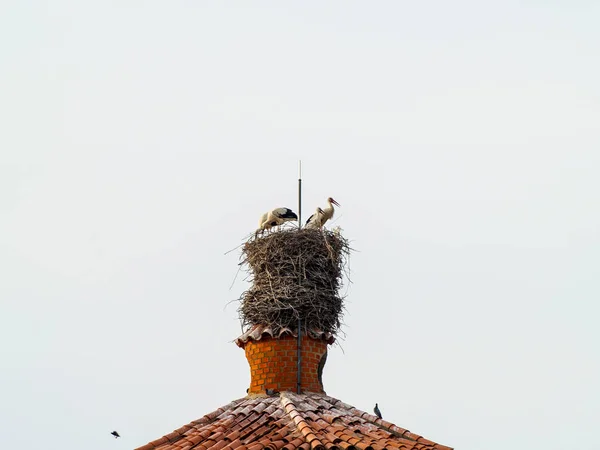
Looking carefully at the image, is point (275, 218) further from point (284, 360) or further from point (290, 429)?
point (290, 429)

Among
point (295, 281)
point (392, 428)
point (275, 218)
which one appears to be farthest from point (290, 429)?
point (275, 218)

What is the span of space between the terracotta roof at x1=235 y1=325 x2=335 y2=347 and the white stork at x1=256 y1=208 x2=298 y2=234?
5.10 ft

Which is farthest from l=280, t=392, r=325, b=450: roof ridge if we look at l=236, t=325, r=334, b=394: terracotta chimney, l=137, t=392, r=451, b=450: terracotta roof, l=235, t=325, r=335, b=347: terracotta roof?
l=235, t=325, r=335, b=347: terracotta roof

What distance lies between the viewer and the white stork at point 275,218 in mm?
14945

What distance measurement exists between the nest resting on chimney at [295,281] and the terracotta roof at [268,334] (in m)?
0.06

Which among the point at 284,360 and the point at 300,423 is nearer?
the point at 300,423

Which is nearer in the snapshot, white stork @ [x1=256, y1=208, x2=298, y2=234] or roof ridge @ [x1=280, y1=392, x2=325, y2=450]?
roof ridge @ [x1=280, y1=392, x2=325, y2=450]

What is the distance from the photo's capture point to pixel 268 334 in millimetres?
13695

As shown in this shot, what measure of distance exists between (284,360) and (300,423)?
177cm

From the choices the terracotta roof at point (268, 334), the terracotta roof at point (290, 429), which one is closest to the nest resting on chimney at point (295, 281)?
the terracotta roof at point (268, 334)

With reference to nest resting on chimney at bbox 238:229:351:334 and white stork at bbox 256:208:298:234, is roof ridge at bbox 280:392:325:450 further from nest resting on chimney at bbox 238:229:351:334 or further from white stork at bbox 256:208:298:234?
white stork at bbox 256:208:298:234

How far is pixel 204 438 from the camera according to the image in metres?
12.2

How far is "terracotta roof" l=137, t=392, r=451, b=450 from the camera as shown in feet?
37.6

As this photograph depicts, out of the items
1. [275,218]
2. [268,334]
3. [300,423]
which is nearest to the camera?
[300,423]
